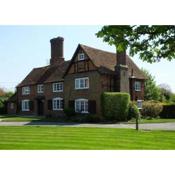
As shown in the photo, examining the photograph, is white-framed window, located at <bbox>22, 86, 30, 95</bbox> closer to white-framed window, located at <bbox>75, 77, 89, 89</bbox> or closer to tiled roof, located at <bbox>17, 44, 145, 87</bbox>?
Result: tiled roof, located at <bbox>17, 44, 145, 87</bbox>

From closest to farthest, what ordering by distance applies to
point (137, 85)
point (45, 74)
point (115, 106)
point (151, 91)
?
point (115, 106), point (137, 85), point (45, 74), point (151, 91)

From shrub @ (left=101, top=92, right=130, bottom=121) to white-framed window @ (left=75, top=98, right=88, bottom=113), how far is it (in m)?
2.71

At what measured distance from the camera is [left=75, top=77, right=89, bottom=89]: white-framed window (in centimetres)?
3647

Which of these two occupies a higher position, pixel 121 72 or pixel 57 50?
pixel 57 50

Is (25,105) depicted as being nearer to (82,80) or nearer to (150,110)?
(82,80)

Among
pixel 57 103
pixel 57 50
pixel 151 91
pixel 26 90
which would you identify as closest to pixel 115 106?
pixel 57 103

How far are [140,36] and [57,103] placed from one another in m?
30.5

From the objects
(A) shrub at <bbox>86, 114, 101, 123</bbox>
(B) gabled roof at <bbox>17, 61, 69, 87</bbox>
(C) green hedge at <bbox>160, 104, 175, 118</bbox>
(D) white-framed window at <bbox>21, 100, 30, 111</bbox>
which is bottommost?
(A) shrub at <bbox>86, 114, 101, 123</bbox>

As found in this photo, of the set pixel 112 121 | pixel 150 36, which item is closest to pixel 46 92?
pixel 112 121

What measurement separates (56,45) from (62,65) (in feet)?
11.4

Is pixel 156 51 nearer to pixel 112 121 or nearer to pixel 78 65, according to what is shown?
pixel 112 121

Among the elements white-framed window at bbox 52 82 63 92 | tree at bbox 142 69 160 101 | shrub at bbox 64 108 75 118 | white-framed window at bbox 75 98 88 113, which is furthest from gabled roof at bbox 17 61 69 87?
tree at bbox 142 69 160 101

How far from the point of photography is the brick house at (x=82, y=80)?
117ft

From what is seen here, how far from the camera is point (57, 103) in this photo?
41.5 m
